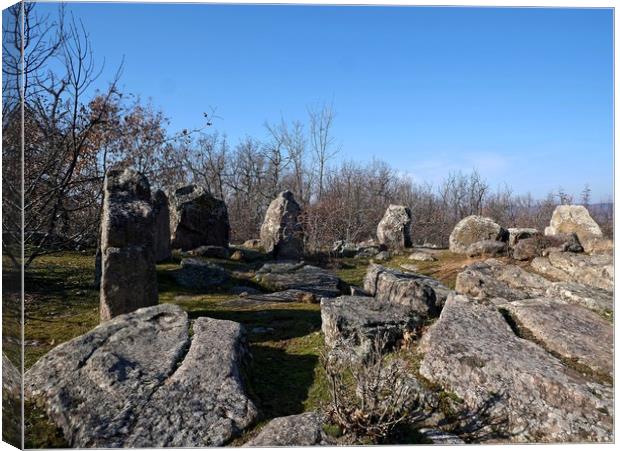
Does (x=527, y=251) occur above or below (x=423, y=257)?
above

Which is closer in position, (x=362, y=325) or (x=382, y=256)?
(x=362, y=325)

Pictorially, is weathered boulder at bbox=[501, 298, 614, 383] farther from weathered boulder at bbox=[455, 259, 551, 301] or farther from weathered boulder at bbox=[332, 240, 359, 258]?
weathered boulder at bbox=[332, 240, 359, 258]

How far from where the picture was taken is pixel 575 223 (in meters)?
18.0

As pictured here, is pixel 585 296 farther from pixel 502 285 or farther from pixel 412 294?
pixel 412 294

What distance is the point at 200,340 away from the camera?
5637 millimetres

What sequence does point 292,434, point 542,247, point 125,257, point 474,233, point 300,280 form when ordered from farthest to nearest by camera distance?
point 474,233 < point 542,247 < point 300,280 < point 125,257 < point 292,434

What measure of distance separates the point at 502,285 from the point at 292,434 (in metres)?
6.57

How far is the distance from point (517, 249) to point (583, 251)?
2227 mm

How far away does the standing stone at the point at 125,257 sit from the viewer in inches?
280

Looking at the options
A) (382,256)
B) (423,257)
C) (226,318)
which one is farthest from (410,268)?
(226,318)

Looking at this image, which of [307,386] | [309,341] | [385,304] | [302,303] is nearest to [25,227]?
[307,386]

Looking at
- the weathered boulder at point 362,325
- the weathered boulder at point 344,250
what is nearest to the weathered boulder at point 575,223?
the weathered boulder at point 344,250

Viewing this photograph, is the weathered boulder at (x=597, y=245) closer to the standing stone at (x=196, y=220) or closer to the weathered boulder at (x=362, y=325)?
the weathered boulder at (x=362, y=325)

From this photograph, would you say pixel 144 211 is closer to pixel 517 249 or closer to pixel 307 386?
pixel 307 386
